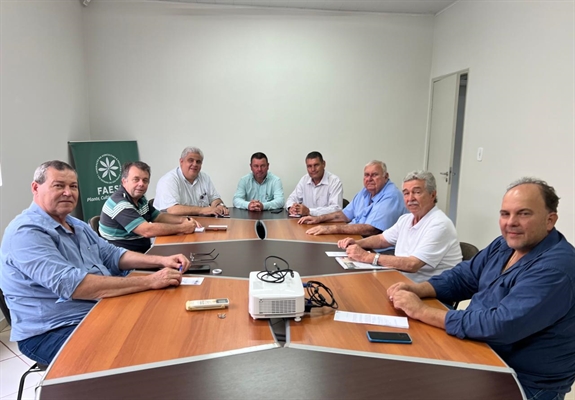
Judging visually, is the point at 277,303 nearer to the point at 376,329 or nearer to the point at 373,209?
the point at 376,329

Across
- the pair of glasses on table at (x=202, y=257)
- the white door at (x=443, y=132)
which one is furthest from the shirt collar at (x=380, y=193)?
the white door at (x=443, y=132)

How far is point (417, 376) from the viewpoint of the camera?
1122 mm

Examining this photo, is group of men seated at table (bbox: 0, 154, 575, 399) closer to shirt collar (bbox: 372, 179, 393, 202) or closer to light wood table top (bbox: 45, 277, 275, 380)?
light wood table top (bbox: 45, 277, 275, 380)

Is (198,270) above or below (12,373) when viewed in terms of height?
above

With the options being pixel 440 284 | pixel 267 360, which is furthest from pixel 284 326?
pixel 440 284

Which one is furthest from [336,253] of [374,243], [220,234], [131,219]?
[131,219]

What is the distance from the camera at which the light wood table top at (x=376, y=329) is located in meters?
1.24

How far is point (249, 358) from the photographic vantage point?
47.3 inches

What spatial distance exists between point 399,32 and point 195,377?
5110mm

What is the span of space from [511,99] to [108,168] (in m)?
4.58

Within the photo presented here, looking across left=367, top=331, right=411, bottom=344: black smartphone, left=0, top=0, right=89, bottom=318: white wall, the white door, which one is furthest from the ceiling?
left=367, top=331, right=411, bottom=344: black smartphone

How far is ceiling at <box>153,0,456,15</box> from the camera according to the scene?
4.48m

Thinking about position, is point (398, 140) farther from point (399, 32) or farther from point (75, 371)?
point (75, 371)

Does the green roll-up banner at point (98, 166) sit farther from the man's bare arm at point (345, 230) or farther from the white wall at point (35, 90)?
the man's bare arm at point (345, 230)
